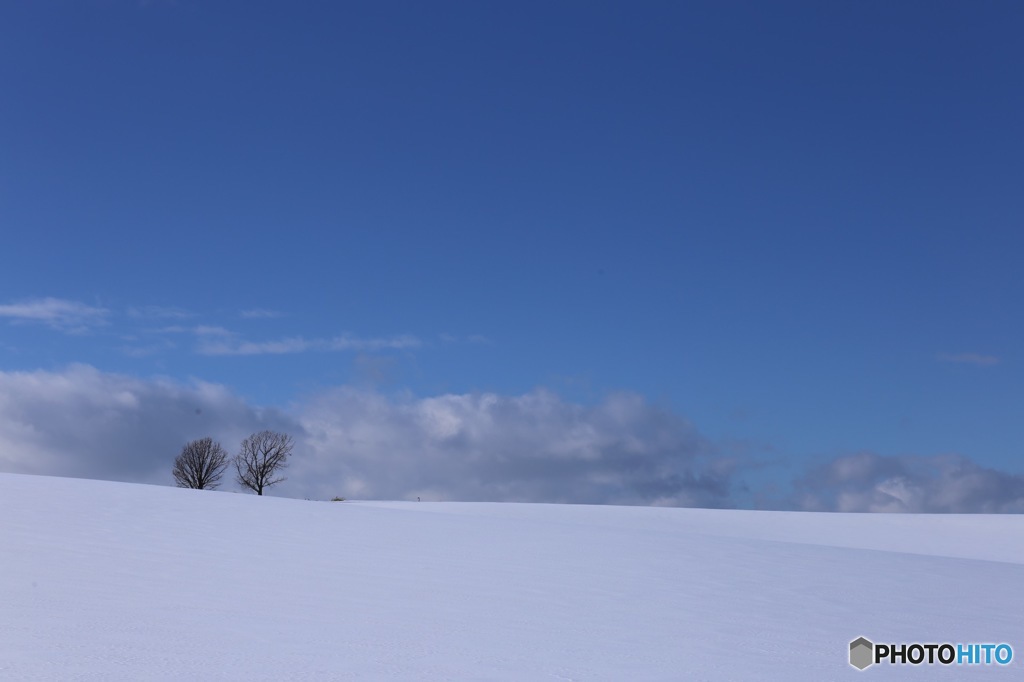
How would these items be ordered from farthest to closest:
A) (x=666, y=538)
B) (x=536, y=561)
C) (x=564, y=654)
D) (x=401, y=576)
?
(x=666, y=538)
(x=536, y=561)
(x=401, y=576)
(x=564, y=654)

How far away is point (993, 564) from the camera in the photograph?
17953 mm

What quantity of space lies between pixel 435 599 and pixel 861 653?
393 centimetres

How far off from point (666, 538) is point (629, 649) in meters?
10.2

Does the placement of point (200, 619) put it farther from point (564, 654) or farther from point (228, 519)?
point (228, 519)

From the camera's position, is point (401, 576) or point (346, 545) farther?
point (346, 545)

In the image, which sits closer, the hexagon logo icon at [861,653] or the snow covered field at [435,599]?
the snow covered field at [435,599]

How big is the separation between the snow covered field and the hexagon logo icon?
0.32 ft

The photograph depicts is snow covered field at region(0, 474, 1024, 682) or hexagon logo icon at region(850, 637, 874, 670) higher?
snow covered field at region(0, 474, 1024, 682)

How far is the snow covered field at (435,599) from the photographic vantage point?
6016 mm

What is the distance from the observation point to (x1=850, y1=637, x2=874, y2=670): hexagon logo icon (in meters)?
7.05

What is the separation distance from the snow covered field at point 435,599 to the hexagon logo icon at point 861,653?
0.10 meters

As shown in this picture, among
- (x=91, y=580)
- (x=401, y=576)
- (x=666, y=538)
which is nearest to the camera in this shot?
(x=91, y=580)

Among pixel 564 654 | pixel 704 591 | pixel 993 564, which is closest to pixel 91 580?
pixel 564 654

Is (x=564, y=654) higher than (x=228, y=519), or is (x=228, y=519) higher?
(x=228, y=519)
